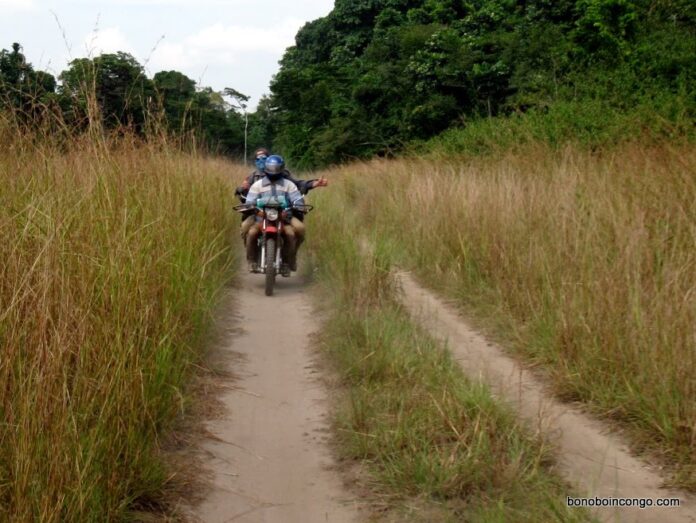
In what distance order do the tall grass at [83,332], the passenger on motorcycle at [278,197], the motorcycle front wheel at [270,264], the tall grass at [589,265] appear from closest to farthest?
the tall grass at [83,332] < the tall grass at [589,265] < the motorcycle front wheel at [270,264] < the passenger on motorcycle at [278,197]

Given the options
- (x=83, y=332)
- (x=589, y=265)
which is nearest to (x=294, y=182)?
(x=589, y=265)

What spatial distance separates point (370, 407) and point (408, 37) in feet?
82.9

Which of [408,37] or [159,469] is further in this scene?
[408,37]

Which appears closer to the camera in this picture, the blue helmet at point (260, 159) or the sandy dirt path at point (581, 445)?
the sandy dirt path at point (581, 445)

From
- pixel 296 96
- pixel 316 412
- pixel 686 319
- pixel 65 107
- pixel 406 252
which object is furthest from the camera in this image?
pixel 296 96

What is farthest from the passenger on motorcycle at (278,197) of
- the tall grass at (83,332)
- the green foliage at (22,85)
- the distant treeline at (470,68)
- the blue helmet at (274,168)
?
the distant treeline at (470,68)

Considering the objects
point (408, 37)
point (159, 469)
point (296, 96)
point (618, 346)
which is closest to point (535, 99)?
point (408, 37)

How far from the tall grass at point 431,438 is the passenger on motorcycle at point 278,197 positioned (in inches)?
139

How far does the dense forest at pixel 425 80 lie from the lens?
7500mm

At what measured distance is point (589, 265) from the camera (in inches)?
219

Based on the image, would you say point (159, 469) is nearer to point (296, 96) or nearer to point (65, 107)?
point (65, 107)

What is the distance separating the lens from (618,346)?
Answer: 4.48 m

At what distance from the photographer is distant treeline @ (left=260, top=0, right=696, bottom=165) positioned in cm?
1692

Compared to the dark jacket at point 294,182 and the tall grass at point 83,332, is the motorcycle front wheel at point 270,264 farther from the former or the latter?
the tall grass at point 83,332
